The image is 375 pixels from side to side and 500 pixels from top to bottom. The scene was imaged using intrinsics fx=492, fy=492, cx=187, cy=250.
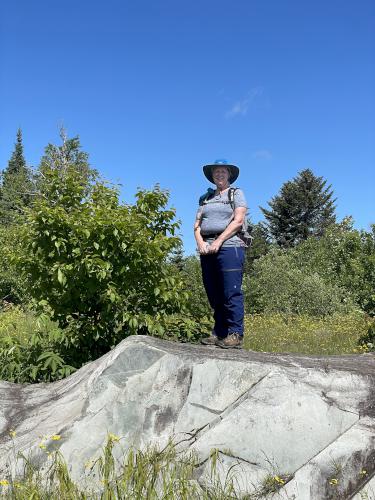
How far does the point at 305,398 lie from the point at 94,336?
242cm

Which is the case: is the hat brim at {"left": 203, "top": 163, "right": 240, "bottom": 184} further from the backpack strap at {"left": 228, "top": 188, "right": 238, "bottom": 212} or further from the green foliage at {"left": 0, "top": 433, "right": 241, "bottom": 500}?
the green foliage at {"left": 0, "top": 433, "right": 241, "bottom": 500}

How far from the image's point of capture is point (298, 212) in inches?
1674

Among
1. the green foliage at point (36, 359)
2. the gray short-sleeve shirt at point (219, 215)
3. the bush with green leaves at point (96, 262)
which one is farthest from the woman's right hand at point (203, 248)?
the green foliage at point (36, 359)

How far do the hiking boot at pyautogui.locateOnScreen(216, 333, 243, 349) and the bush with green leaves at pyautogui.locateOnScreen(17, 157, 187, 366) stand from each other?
63 cm

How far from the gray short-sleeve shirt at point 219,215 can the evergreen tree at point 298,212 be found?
37519mm

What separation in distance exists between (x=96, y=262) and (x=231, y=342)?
141cm

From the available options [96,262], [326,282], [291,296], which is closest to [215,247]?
[96,262]

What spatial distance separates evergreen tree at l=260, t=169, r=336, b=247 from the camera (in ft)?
138

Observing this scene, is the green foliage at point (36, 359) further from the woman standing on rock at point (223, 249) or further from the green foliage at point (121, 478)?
the green foliage at point (121, 478)

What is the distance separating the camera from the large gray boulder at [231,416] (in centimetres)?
281

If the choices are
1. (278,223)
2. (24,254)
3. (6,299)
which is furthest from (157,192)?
(278,223)

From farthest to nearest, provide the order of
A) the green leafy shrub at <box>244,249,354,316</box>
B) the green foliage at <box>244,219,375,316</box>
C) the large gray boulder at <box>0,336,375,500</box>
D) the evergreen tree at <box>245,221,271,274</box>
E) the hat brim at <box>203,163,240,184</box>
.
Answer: the evergreen tree at <box>245,221,271,274</box> → the green foliage at <box>244,219,375,316</box> → the green leafy shrub at <box>244,249,354,316</box> → the hat brim at <box>203,163,240,184</box> → the large gray boulder at <box>0,336,375,500</box>

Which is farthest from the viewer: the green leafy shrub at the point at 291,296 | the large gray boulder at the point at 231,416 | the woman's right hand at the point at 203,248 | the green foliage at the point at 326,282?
the green foliage at the point at 326,282

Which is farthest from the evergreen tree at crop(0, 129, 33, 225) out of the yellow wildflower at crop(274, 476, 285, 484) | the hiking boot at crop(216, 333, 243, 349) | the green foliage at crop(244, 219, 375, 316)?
the yellow wildflower at crop(274, 476, 285, 484)
